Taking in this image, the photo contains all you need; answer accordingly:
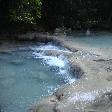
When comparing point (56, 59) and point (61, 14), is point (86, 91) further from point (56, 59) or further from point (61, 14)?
point (61, 14)

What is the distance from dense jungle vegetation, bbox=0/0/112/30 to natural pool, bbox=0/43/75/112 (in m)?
2.44

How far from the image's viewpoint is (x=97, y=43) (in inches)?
786

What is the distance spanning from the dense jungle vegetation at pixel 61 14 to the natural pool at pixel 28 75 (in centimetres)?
244

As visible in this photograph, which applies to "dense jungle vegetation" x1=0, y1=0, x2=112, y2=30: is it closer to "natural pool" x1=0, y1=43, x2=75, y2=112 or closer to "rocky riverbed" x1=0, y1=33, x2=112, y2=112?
"natural pool" x1=0, y1=43, x2=75, y2=112

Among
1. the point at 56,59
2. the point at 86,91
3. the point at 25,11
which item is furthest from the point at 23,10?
the point at 86,91

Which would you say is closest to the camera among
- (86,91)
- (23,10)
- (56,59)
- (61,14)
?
(86,91)

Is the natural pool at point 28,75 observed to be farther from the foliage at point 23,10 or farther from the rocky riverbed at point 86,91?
the foliage at point 23,10

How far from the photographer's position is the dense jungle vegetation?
20516 mm

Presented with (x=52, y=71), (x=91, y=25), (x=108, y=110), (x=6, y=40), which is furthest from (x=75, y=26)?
(x=108, y=110)

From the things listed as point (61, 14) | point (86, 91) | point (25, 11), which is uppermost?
point (25, 11)

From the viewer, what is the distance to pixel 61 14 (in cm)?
2355

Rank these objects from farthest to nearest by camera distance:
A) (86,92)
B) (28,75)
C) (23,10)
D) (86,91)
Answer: (23,10) → (28,75) → (86,91) → (86,92)

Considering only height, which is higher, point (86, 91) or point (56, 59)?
point (86, 91)

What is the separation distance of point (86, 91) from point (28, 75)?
11.6ft
